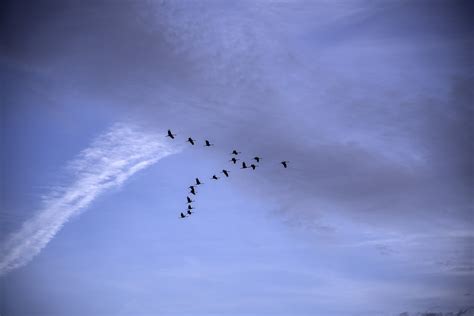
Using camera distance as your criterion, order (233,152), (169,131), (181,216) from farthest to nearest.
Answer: (181,216), (233,152), (169,131)

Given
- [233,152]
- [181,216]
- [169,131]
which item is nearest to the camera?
[169,131]

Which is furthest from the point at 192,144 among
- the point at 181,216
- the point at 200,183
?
the point at 181,216

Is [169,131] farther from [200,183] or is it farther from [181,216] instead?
[181,216]

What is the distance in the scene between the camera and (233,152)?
84625mm

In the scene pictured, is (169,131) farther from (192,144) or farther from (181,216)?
(181,216)

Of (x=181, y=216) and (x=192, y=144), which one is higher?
(x=192, y=144)

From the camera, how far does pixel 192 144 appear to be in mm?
80875

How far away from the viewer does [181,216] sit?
9106 cm

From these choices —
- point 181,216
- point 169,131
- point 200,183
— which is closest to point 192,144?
point 169,131

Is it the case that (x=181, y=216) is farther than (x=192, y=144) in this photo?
Yes

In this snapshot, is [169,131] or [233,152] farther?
[233,152]

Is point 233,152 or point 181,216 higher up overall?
point 233,152

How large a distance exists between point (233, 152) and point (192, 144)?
8.25 metres

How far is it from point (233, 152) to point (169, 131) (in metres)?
12.8
